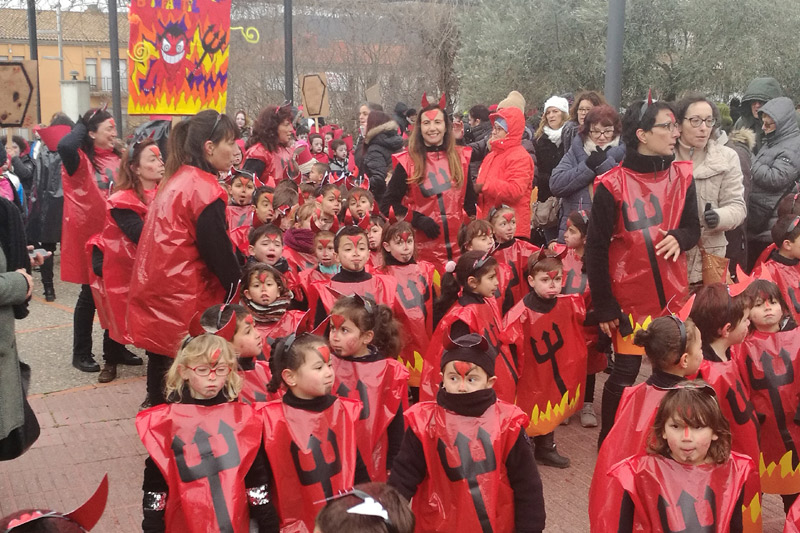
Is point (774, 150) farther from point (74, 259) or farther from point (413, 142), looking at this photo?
point (74, 259)

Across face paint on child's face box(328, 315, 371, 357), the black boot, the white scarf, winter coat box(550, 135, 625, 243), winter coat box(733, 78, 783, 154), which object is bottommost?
the black boot

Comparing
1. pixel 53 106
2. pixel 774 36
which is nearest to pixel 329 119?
pixel 774 36

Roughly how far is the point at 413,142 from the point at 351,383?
262 cm

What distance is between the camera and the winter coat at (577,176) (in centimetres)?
686

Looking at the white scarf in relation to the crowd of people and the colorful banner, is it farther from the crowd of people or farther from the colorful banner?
the colorful banner

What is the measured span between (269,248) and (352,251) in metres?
0.68

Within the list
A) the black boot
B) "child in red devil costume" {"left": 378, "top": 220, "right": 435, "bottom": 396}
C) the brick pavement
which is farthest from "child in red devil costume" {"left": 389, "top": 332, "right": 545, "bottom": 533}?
"child in red devil costume" {"left": 378, "top": 220, "right": 435, "bottom": 396}

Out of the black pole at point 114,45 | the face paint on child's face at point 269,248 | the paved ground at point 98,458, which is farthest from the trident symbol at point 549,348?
the black pole at point 114,45

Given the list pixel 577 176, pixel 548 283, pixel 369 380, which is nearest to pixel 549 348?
pixel 548 283

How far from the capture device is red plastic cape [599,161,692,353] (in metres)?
4.95

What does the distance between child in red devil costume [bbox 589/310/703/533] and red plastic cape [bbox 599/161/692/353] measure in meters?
1.00

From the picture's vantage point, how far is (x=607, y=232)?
16.3ft

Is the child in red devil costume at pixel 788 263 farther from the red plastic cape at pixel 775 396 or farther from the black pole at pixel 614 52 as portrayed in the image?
the black pole at pixel 614 52

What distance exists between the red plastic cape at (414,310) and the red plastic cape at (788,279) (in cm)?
198
